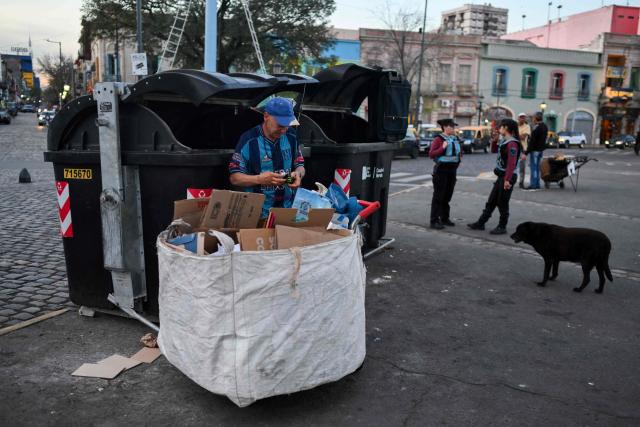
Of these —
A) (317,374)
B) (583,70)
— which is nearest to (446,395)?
(317,374)

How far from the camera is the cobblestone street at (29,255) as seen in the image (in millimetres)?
4945

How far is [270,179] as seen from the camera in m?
3.84

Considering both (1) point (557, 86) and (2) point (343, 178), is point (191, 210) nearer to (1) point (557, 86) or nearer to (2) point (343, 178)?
(2) point (343, 178)

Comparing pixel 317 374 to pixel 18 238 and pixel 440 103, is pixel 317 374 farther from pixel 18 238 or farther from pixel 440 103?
pixel 440 103

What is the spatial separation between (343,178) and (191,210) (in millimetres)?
2623

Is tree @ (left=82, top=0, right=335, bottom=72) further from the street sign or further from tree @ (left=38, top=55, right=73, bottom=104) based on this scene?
tree @ (left=38, top=55, right=73, bottom=104)

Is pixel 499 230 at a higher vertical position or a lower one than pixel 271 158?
lower

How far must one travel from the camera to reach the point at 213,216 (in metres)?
3.60

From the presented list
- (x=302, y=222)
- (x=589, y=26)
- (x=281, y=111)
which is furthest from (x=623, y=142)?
(x=302, y=222)

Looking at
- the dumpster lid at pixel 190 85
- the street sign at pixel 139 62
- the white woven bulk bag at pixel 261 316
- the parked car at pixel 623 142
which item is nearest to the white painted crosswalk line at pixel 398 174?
the street sign at pixel 139 62

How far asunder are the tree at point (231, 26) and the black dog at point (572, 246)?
2281 centimetres

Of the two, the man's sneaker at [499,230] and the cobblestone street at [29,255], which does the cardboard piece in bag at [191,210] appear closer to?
the cobblestone street at [29,255]

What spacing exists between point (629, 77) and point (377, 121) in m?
57.4

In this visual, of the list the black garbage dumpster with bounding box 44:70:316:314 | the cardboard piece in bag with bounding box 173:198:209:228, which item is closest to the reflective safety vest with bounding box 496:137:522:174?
the black garbage dumpster with bounding box 44:70:316:314
